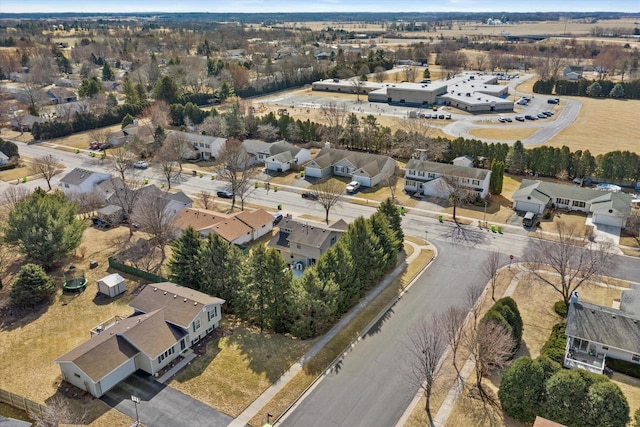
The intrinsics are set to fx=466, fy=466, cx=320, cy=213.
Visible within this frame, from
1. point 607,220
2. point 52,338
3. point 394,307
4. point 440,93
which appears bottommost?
point 394,307

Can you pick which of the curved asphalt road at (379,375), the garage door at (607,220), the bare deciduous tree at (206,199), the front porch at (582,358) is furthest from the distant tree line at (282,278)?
the garage door at (607,220)

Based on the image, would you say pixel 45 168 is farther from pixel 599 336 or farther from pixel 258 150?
pixel 599 336

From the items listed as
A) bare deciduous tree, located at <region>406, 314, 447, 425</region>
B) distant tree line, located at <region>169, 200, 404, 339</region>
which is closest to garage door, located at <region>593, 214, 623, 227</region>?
distant tree line, located at <region>169, 200, 404, 339</region>

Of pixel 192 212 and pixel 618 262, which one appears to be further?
pixel 192 212

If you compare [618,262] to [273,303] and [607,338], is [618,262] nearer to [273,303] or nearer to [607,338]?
[607,338]

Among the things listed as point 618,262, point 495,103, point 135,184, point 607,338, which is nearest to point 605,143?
point 495,103

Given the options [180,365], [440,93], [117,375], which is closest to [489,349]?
[180,365]
